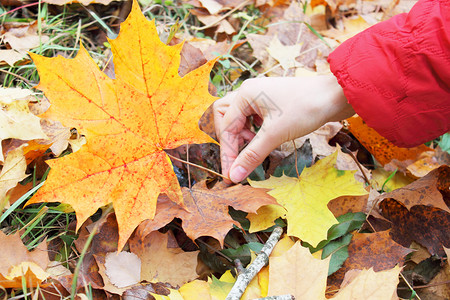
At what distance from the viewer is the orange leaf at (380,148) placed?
159 cm

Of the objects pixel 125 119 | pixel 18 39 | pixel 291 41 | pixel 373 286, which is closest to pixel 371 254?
pixel 373 286

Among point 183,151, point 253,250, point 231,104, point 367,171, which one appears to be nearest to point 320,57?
point 367,171

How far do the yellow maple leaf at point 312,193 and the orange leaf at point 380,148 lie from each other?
0.37m

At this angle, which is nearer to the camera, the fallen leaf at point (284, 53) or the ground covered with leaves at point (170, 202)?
the ground covered with leaves at point (170, 202)

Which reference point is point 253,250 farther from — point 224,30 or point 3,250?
point 224,30

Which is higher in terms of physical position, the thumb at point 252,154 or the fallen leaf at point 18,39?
the fallen leaf at point 18,39

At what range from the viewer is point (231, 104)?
4.50 ft

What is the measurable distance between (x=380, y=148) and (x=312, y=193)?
1.73 feet

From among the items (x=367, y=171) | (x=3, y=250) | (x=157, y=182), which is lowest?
(x=367, y=171)

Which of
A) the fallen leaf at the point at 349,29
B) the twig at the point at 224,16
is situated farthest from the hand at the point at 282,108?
the fallen leaf at the point at 349,29

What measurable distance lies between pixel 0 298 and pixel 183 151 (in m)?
0.74

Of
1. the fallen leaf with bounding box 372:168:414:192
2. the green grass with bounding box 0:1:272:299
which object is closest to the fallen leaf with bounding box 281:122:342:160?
the fallen leaf with bounding box 372:168:414:192

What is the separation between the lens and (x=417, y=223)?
1.38 metres

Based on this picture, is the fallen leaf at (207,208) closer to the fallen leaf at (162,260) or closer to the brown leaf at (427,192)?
the fallen leaf at (162,260)
